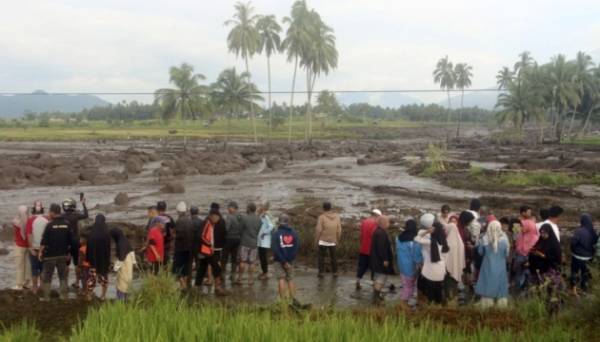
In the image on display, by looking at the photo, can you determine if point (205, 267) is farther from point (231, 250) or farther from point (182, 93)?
point (182, 93)

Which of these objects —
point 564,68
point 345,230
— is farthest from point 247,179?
point 564,68

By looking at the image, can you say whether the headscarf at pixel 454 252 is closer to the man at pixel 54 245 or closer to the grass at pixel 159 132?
the man at pixel 54 245

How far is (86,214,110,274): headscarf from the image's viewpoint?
28.2 ft

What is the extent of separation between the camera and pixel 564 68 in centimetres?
6681

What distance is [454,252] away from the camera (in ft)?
27.1

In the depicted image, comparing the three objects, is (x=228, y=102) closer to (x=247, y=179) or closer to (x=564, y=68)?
(x=247, y=179)

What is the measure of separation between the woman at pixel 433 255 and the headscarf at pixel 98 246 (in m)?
4.77

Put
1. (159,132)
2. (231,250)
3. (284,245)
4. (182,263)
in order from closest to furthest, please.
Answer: (284,245), (182,263), (231,250), (159,132)

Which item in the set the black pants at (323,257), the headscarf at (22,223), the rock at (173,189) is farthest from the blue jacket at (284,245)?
the rock at (173,189)

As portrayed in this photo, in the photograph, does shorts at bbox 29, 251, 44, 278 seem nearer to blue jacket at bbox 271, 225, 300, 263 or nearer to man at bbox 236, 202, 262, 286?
man at bbox 236, 202, 262, 286

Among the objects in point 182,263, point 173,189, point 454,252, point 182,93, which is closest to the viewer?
point 454,252

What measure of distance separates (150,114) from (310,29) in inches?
3249

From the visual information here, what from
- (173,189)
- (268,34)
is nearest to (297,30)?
(268,34)

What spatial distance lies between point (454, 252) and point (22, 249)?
23.3 feet
